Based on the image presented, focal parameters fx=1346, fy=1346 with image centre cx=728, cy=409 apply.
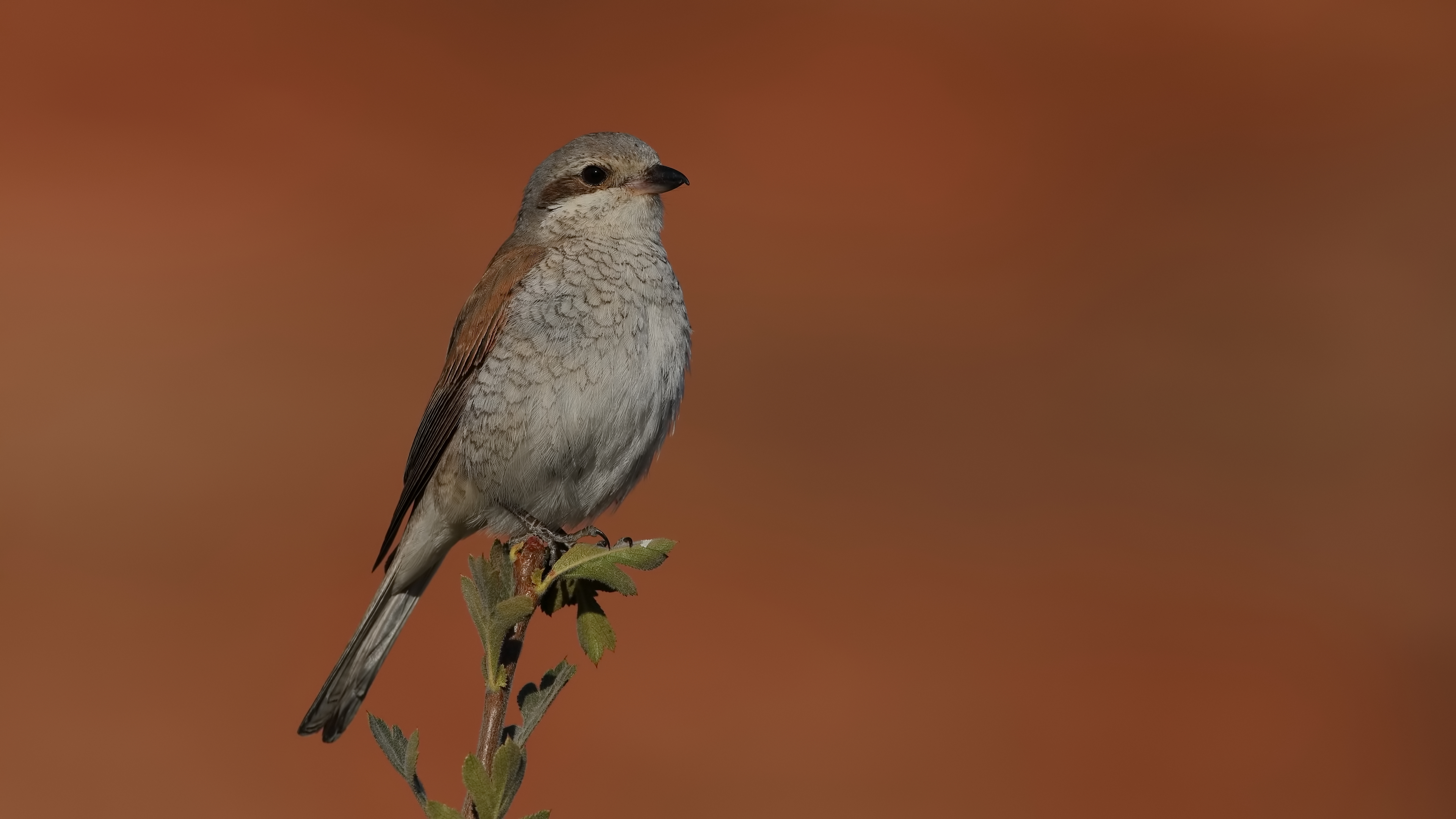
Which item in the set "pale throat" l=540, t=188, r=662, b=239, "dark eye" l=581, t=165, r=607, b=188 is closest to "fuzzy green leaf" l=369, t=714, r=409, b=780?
"pale throat" l=540, t=188, r=662, b=239

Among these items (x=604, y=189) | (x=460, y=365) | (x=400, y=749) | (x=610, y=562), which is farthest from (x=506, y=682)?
(x=604, y=189)

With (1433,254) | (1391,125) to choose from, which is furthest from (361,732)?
(1391,125)

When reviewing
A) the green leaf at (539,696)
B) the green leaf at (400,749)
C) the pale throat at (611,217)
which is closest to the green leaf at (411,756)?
the green leaf at (400,749)

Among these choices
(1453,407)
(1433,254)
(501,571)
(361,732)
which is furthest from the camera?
(1433,254)

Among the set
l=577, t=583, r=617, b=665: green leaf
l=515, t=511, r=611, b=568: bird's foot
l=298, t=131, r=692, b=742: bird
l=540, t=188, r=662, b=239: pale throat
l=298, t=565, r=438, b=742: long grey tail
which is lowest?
l=298, t=565, r=438, b=742: long grey tail

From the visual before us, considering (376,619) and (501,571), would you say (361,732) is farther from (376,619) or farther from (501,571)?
(501,571)

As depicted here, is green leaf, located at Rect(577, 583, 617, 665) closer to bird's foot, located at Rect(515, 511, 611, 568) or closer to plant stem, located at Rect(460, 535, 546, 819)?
plant stem, located at Rect(460, 535, 546, 819)

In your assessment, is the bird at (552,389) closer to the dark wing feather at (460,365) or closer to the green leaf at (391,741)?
the dark wing feather at (460,365)
